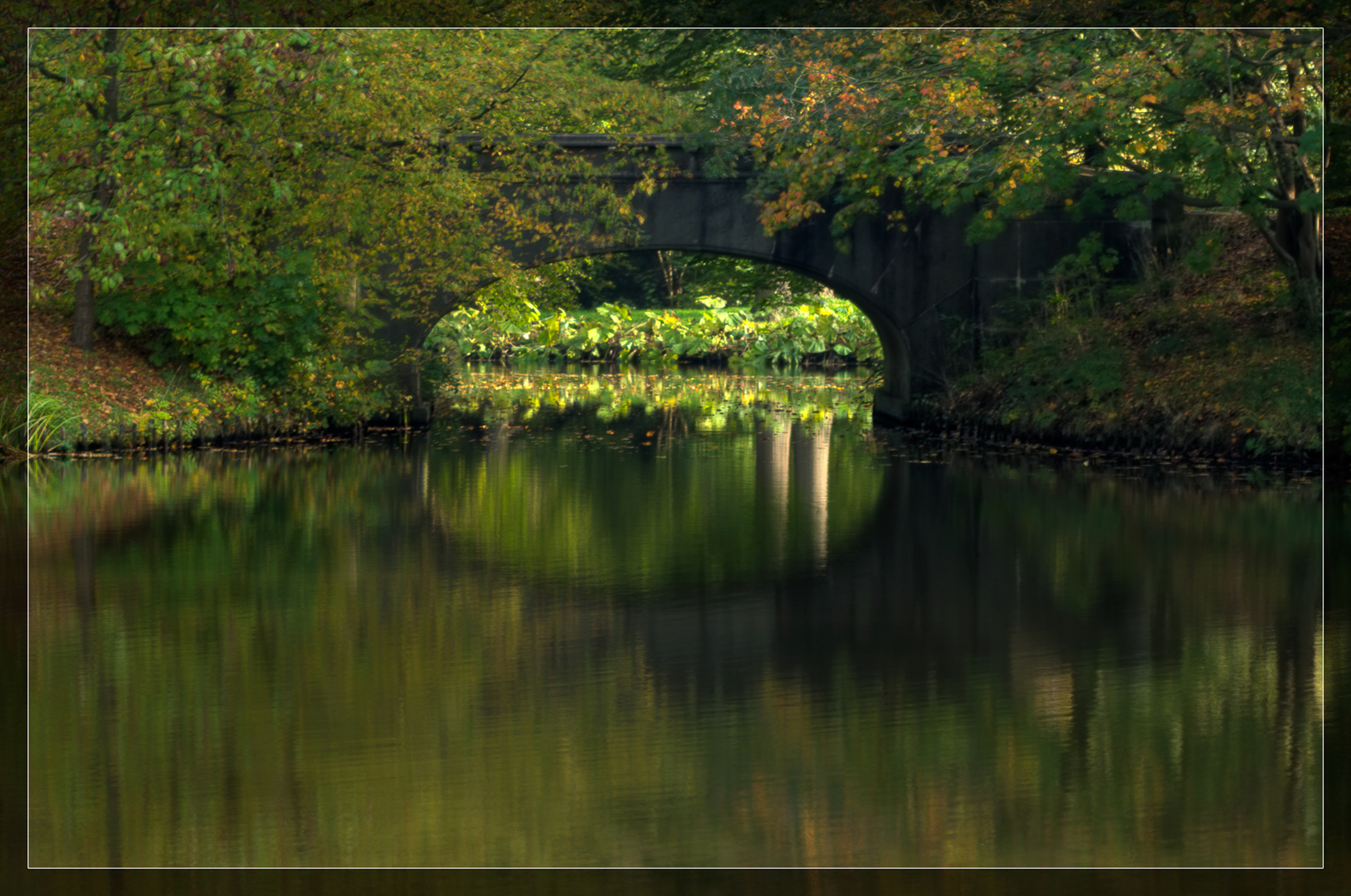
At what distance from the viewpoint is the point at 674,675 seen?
20.6ft

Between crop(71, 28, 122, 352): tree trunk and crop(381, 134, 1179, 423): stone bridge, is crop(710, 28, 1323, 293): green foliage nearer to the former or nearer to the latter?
crop(381, 134, 1179, 423): stone bridge

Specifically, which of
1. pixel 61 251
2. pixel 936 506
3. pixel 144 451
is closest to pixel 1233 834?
pixel 936 506

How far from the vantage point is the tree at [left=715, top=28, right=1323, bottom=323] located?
9273 millimetres

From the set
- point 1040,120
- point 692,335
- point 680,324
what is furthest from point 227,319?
point 692,335

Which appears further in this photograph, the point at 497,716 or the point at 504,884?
the point at 497,716

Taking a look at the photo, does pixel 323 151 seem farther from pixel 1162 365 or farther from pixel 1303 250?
pixel 1303 250

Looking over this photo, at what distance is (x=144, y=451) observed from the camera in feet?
47.0

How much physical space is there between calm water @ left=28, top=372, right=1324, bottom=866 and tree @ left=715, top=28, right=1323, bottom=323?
2.21m

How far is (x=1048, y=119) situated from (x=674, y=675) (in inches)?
264

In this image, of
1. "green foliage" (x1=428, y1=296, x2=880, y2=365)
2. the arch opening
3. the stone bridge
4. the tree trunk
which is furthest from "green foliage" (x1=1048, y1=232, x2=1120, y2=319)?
"green foliage" (x1=428, y1=296, x2=880, y2=365)

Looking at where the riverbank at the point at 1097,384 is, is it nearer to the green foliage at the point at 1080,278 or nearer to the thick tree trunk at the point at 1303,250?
the green foliage at the point at 1080,278

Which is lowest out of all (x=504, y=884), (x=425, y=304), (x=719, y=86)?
(x=504, y=884)

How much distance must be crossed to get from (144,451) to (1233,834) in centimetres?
1164

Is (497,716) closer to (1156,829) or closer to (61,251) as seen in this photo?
(1156,829)
